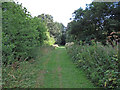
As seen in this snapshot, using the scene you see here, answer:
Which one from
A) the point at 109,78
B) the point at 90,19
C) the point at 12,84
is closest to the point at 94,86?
the point at 109,78

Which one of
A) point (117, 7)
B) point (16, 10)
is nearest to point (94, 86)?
point (16, 10)

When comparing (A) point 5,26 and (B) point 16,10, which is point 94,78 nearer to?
(A) point 5,26

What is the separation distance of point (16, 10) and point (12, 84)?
13.6 ft

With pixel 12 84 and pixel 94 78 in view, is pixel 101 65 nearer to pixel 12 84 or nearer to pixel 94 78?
pixel 94 78

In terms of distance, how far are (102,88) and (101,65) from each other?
0.90 metres

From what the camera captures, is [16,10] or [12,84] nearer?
[12,84]

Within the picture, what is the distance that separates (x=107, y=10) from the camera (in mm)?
10023

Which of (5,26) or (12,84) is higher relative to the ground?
(5,26)

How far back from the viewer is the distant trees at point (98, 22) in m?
9.65

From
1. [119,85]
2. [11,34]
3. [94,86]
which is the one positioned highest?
[11,34]

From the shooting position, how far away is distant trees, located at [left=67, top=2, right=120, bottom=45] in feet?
31.7

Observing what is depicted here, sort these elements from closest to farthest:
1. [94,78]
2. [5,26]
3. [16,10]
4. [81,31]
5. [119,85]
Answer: [119,85], [94,78], [5,26], [16,10], [81,31]

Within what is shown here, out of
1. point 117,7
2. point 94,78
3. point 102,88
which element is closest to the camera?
point 102,88

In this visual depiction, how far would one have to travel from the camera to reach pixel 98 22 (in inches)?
449
